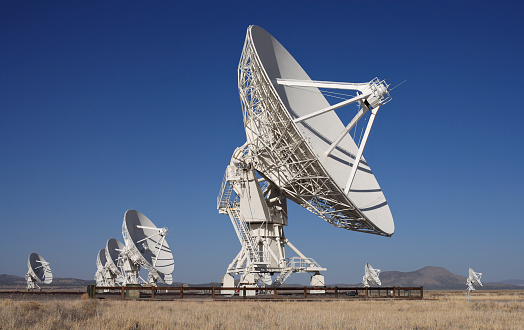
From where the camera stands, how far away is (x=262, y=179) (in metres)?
31.7

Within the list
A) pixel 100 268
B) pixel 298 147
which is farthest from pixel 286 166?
pixel 100 268

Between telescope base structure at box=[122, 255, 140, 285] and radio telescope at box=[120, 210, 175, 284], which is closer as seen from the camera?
radio telescope at box=[120, 210, 175, 284]

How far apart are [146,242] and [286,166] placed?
59.8 ft

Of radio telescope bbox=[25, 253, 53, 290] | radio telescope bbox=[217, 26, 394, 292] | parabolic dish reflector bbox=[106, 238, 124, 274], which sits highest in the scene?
radio telescope bbox=[217, 26, 394, 292]

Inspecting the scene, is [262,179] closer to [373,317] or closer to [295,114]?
[295,114]

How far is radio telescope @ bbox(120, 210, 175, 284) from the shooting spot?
38.3 metres

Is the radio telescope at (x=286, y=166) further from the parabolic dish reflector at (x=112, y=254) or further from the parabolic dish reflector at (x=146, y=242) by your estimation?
the parabolic dish reflector at (x=112, y=254)

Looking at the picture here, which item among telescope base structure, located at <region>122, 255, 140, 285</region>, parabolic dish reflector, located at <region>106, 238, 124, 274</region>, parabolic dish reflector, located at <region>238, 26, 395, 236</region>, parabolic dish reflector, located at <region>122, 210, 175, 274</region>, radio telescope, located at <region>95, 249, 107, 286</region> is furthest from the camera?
radio telescope, located at <region>95, 249, 107, 286</region>

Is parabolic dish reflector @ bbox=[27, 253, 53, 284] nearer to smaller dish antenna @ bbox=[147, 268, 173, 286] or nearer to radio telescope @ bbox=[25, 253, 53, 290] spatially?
radio telescope @ bbox=[25, 253, 53, 290]

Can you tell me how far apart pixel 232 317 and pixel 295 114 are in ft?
48.9

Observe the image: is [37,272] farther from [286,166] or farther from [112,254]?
[286,166]

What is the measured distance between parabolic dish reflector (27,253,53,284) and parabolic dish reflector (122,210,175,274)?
20870mm

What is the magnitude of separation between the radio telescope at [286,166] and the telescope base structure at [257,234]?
0.06m

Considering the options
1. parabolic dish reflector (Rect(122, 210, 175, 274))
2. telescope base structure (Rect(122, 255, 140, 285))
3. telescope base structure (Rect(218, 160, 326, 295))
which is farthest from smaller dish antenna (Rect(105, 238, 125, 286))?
telescope base structure (Rect(218, 160, 326, 295))
